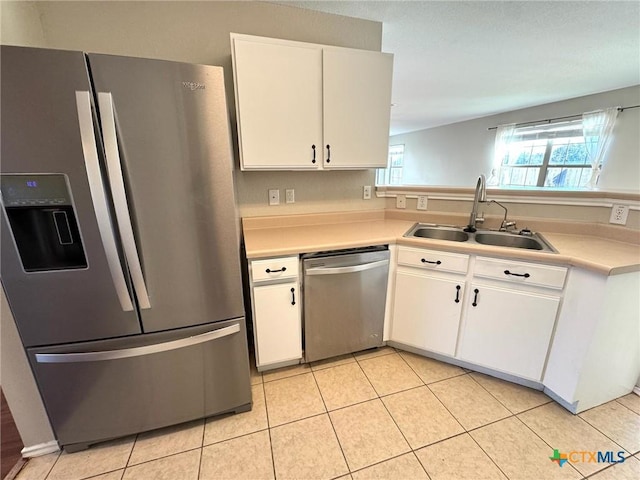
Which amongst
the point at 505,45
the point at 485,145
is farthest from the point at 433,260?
the point at 485,145

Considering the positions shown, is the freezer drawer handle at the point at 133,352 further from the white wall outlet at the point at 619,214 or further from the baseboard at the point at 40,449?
the white wall outlet at the point at 619,214

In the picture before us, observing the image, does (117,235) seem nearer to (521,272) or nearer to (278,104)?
(278,104)

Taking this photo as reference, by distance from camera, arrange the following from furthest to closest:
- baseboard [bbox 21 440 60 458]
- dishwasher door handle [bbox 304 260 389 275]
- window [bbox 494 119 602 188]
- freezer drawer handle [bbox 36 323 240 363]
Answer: window [bbox 494 119 602 188] → dishwasher door handle [bbox 304 260 389 275] → baseboard [bbox 21 440 60 458] → freezer drawer handle [bbox 36 323 240 363]

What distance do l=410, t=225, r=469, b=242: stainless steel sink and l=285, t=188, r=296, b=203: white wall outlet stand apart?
938 millimetres

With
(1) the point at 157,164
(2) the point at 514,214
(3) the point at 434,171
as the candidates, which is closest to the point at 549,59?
(2) the point at 514,214

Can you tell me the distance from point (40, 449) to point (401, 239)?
2.16 metres

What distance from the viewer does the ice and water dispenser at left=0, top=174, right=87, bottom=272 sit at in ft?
3.13

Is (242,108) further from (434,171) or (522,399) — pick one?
(434,171)

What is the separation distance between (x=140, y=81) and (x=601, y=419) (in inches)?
108

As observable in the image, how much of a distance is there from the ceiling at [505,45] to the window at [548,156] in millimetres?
811

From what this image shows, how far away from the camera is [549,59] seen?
8.90 ft

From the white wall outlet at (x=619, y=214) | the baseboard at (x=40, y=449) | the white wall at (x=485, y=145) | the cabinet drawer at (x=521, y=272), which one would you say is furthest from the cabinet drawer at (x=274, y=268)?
the white wall at (x=485, y=145)

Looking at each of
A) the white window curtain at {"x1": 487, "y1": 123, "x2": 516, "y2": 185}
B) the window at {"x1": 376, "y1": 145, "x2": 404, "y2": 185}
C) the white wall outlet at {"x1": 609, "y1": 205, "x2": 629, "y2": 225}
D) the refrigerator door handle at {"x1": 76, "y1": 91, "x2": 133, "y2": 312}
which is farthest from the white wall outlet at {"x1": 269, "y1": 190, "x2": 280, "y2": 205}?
the window at {"x1": 376, "y1": 145, "x2": 404, "y2": 185}

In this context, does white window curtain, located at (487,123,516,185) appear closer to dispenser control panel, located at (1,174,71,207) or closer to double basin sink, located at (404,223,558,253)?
double basin sink, located at (404,223,558,253)
